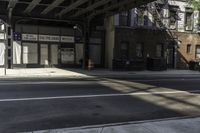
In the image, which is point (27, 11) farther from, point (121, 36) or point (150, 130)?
point (150, 130)

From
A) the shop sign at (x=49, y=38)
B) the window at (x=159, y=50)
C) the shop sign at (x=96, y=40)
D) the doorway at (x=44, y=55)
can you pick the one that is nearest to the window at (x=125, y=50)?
the shop sign at (x=96, y=40)

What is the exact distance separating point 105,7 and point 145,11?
728 cm

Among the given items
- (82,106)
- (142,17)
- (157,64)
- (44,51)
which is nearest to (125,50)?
(157,64)

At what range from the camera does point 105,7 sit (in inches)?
981

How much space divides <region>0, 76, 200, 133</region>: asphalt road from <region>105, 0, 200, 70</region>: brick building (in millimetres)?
15110

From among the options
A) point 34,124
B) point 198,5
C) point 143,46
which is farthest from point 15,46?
point 34,124

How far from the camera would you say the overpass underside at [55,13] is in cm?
2409

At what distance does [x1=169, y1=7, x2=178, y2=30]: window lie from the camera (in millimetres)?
32719

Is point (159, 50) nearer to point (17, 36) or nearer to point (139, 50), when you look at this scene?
point (139, 50)

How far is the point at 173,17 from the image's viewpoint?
32812 mm

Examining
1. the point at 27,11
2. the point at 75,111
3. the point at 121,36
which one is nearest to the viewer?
the point at 75,111

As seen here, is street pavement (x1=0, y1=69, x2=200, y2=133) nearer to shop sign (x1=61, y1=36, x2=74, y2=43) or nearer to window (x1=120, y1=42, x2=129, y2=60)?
shop sign (x1=61, y1=36, x2=74, y2=43)

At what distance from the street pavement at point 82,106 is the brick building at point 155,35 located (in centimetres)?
1513

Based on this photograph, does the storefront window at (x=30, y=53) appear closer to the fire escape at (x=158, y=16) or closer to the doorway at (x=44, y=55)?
the doorway at (x=44, y=55)
